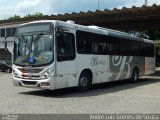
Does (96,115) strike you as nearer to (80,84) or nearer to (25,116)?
(25,116)

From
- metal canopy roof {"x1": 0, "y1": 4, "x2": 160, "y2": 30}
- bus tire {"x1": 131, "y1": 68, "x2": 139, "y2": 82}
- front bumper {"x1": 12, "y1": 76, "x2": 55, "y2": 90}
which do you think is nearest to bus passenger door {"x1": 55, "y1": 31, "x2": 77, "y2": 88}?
front bumper {"x1": 12, "y1": 76, "x2": 55, "y2": 90}

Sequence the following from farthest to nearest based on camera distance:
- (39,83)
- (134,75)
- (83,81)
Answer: (134,75)
(83,81)
(39,83)

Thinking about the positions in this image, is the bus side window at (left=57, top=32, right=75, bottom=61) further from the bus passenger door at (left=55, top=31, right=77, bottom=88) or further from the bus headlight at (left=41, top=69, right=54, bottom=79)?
the bus headlight at (left=41, top=69, right=54, bottom=79)

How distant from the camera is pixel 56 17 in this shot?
34.1m

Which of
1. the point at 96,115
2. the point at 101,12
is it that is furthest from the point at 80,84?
the point at 101,12

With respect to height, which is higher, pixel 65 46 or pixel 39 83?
pixel 65 46

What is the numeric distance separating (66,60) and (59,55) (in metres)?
0.57

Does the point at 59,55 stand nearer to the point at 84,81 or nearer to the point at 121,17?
the point at 84,81

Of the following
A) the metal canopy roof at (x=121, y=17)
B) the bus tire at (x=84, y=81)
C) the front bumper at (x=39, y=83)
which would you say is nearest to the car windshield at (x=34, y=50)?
the front bumper at (x=39, y=83)

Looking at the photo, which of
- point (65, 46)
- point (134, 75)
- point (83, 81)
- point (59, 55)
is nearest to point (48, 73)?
point (59, 55)

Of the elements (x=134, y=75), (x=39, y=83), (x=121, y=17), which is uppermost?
(x=121, y=17)

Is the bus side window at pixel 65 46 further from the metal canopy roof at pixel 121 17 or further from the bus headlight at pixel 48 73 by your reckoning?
the metal canopy roof at pixel 121 17

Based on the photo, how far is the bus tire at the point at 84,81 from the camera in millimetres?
16406

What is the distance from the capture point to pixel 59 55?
14727mm
